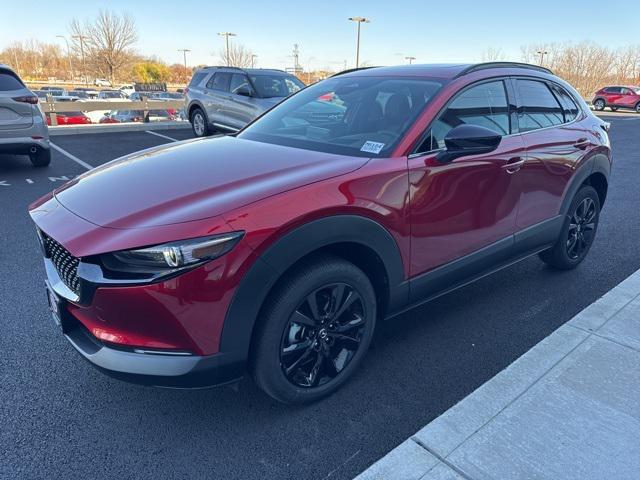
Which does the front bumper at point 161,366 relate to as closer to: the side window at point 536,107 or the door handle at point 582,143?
the side window at point 536,107

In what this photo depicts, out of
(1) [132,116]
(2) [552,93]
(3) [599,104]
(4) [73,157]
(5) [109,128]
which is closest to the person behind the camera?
(2) [552,93]

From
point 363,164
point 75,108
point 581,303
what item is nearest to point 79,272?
point 363,164

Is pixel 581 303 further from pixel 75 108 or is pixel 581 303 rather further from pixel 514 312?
pixel 75 108

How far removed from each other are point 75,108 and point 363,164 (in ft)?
44.2

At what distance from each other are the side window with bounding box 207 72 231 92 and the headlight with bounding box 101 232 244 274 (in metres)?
9.65

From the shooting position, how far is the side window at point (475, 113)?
2.73 m

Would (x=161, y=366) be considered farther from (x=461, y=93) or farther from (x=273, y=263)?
(x=461, y=93)

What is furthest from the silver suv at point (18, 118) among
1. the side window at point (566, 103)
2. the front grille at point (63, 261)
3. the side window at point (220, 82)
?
the side window at point (566, 103)

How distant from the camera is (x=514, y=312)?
3.48m

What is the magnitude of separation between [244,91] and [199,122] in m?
2.19

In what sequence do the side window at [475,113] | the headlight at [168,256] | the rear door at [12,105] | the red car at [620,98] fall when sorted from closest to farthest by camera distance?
1. the headlight at [168,256]
2. the side window at [475,113]
3. the rear door at [12,105]
4. the red car at [620,98]

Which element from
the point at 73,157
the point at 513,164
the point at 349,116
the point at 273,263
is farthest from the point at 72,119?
the point at 273,263

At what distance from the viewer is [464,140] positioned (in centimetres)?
257

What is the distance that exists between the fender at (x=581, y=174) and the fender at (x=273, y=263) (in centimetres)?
218
